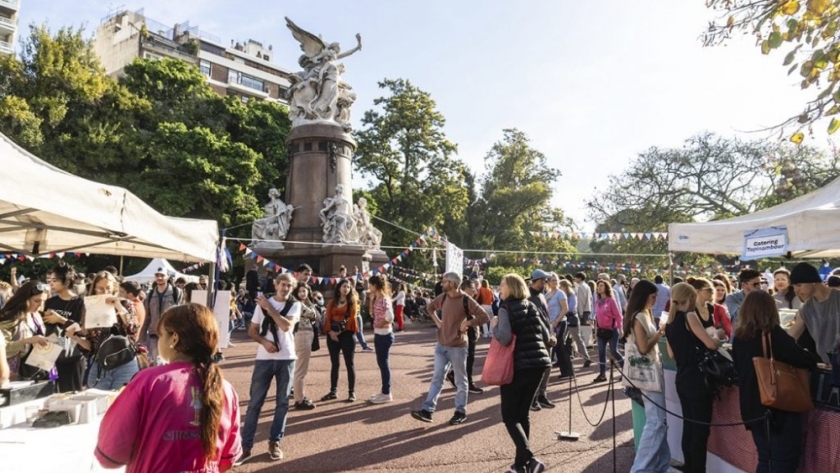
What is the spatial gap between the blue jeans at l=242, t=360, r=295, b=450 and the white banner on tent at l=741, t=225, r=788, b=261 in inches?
188

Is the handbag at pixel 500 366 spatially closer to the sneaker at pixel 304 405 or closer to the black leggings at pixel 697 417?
the black leggings at pixel 697 417

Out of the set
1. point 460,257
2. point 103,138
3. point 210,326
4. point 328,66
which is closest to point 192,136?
point 103,138

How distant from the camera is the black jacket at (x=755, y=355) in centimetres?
364

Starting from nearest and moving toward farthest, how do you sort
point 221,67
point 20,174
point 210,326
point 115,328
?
point 210,326 → point 20,174 → point 115,328 → point 221,67

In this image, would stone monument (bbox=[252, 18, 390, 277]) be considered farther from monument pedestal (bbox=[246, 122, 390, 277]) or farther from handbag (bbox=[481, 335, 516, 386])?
handbag (bbox=[481, 335, 516, 386])

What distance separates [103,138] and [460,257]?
21.5 metres

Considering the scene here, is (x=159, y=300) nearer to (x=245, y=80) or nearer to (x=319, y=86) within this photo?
(x=319, y=86)

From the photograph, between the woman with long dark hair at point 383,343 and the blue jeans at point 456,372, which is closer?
the blue jeans at point 456,372

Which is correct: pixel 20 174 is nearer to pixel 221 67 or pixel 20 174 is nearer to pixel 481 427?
pixel 481 427

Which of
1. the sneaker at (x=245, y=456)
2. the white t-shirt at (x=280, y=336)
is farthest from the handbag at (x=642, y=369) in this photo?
the sneaker at (x=245, y=456)

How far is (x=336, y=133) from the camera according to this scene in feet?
69.1

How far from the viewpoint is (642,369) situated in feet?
15.5

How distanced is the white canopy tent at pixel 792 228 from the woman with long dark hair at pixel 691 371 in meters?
1.34

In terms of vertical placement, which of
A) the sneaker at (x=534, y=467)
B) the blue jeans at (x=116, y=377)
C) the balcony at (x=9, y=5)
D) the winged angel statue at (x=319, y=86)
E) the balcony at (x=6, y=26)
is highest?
the balcony at (x=9, y=5)
